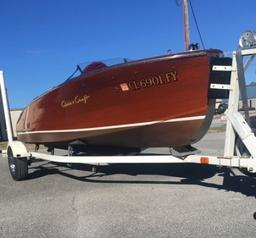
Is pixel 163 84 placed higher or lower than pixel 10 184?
higher

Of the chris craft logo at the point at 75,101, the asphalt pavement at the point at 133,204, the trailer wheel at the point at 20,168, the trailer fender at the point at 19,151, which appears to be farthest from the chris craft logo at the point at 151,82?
the trailer wheel at the point at 20,168

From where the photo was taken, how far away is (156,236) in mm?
4910

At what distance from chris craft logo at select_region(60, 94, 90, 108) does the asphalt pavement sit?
4.94 ft

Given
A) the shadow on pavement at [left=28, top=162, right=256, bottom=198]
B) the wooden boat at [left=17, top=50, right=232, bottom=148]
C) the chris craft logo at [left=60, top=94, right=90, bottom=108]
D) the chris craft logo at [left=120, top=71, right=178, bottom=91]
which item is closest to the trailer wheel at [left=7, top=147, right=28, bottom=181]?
the shadow on pavement at [left=28, top=162, right=256, bottom=198]

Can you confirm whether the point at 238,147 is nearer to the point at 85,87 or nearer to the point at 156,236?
the point at 156,236

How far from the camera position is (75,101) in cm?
788

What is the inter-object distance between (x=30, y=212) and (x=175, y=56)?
3029mm

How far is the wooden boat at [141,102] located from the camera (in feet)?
20.9

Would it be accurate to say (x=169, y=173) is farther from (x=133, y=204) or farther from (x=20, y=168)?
(x=20, y=168)

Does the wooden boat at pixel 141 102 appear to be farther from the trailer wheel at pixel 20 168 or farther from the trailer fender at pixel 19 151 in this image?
the trailer wheel at pixel 20 168

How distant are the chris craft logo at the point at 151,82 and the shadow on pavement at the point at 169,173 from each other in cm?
197

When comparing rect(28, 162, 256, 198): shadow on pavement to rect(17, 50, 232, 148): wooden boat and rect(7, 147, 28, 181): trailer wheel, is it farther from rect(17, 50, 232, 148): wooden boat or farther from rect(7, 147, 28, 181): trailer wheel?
rect(17, 50, 232, 148): wooden boat

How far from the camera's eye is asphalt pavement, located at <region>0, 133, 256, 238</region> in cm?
521

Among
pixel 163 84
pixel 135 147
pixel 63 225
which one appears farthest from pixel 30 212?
pixel 163 84
